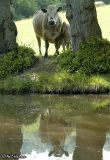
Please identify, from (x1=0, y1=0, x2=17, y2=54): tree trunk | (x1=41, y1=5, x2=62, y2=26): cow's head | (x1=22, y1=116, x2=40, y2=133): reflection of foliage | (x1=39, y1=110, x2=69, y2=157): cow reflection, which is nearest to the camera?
(x1=39, y1=110, x2=69, y2=157): cow reflection

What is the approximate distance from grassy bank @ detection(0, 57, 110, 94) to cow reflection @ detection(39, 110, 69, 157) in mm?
2062

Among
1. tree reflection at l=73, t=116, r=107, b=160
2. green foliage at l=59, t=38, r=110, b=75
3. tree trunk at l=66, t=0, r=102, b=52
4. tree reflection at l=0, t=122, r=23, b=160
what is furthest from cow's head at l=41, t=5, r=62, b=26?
tree reflection at l=0, t=122, r=23, b=160

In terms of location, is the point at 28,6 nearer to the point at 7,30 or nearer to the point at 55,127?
the point at 7,30

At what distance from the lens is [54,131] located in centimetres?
1116

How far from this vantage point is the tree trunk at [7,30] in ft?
57.8

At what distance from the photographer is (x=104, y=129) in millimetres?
11094

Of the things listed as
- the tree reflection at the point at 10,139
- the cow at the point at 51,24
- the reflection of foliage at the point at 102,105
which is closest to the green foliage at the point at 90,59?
the reflection of foliage at the point at 102,105

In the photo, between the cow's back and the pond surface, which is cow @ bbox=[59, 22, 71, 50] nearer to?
the cow's back

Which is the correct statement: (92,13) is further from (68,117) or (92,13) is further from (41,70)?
(68,117)

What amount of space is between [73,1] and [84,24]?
0.73 metres

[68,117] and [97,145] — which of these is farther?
[68,117]

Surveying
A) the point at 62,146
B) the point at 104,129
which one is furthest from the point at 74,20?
the point at 62,146

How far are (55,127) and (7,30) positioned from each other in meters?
6.78

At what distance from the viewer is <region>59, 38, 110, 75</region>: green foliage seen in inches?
618
